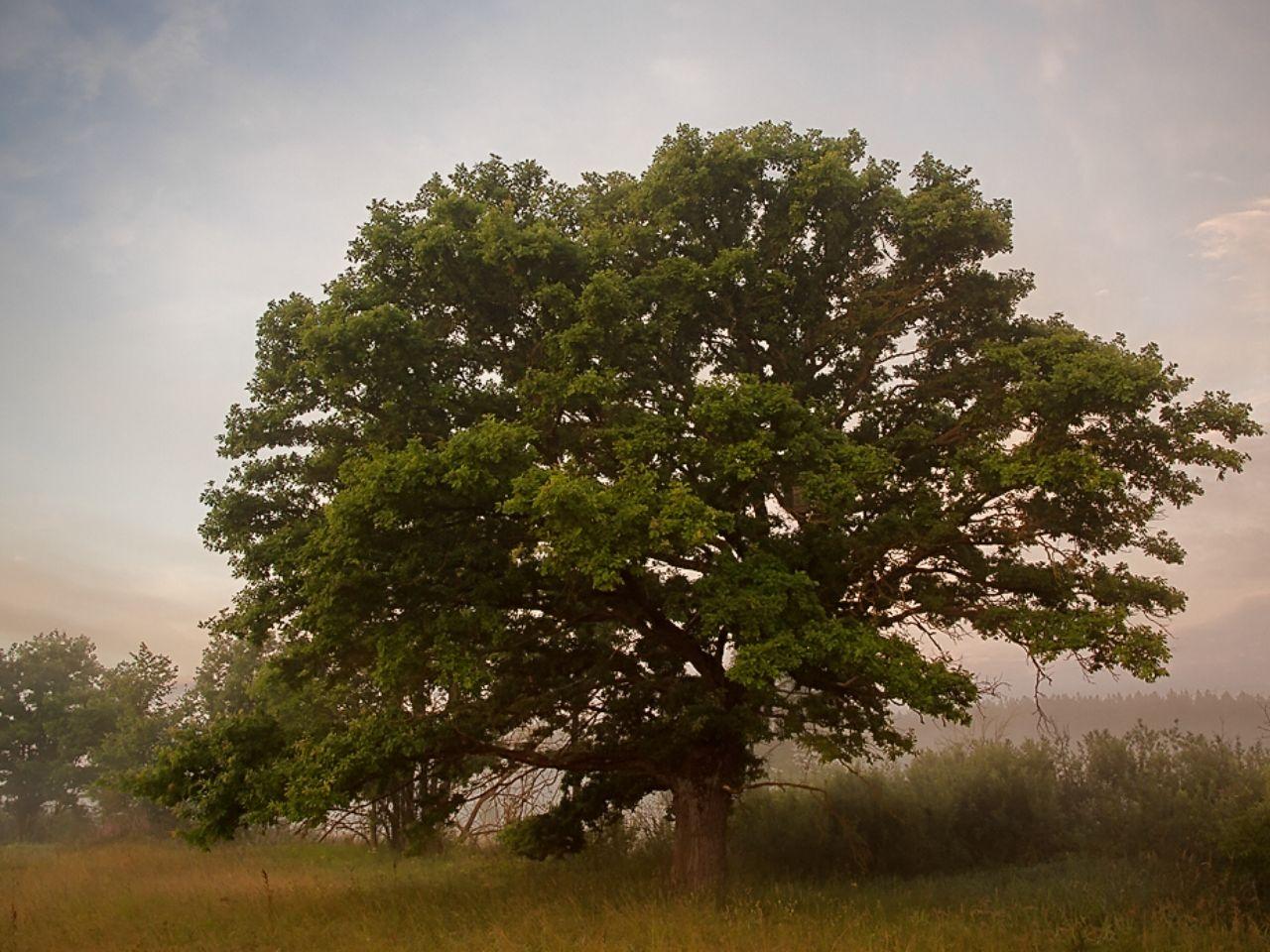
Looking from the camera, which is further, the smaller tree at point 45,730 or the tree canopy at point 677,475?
the smaller tree at point 45,730

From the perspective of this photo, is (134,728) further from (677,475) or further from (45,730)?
(677,475)

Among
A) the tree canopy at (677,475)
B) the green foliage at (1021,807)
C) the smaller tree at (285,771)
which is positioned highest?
the tree canopy at (677,475)

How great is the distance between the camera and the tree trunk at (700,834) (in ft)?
52.2

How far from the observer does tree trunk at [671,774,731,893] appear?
15.9 m

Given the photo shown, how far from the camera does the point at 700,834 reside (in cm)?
1605

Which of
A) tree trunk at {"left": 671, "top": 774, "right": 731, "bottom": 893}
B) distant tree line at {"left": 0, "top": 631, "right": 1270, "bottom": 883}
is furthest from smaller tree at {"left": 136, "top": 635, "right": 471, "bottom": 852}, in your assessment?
tree trunk at {"left": 671, "top": 774, "right": 731, "bottom": 893}

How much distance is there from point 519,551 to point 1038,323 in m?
11.6

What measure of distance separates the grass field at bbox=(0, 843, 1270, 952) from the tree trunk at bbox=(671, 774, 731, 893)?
22.2 inches

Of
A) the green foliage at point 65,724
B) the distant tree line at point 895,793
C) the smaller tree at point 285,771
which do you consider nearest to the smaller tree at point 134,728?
the green foliage at point 65,724

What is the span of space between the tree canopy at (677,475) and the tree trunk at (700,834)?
73mm

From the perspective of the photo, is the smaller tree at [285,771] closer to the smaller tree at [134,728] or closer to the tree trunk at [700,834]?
the tree trunk at [700,834]

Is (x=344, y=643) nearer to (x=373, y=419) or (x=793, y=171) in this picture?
(x=373, y=419)

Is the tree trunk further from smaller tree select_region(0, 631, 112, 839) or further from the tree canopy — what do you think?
smaller tree select_region(0, 631, 112, 839)

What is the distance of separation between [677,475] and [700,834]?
7.28m
